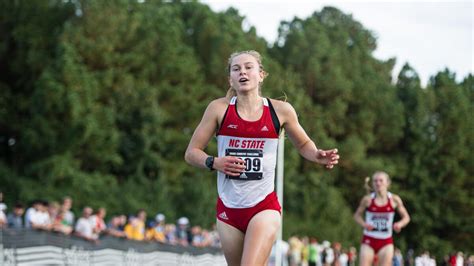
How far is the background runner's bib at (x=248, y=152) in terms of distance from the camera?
8156 millimetres

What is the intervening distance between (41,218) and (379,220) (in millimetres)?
6361

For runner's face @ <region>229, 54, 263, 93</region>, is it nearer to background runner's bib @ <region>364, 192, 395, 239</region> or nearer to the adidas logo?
the adidas logo

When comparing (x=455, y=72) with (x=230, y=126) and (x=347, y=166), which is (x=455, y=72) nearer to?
(x=347, y=166)

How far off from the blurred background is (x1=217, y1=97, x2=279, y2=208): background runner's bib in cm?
3193

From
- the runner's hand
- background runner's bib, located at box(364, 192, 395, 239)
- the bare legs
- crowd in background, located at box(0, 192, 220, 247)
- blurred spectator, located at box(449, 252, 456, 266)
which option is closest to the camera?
the runner's hand

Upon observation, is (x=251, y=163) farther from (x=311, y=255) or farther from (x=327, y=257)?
(x=327, y=257)

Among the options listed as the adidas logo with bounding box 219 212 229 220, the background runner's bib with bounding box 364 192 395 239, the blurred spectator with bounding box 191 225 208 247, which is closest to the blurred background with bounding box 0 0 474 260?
the blurred spectator with bounding box 191 225 208 247

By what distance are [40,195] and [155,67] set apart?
1219 cm

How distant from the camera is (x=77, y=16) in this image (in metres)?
45.5

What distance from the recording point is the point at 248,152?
8.17 metres

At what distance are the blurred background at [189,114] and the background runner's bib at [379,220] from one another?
82.0 ft

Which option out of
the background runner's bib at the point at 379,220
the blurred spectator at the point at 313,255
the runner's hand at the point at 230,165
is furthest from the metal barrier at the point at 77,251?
the blurred spectator at the point at 313,255

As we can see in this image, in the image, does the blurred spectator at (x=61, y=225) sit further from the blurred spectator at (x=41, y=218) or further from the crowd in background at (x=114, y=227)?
the blurred spectator at (x=41, y=218)

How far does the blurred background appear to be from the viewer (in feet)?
137
